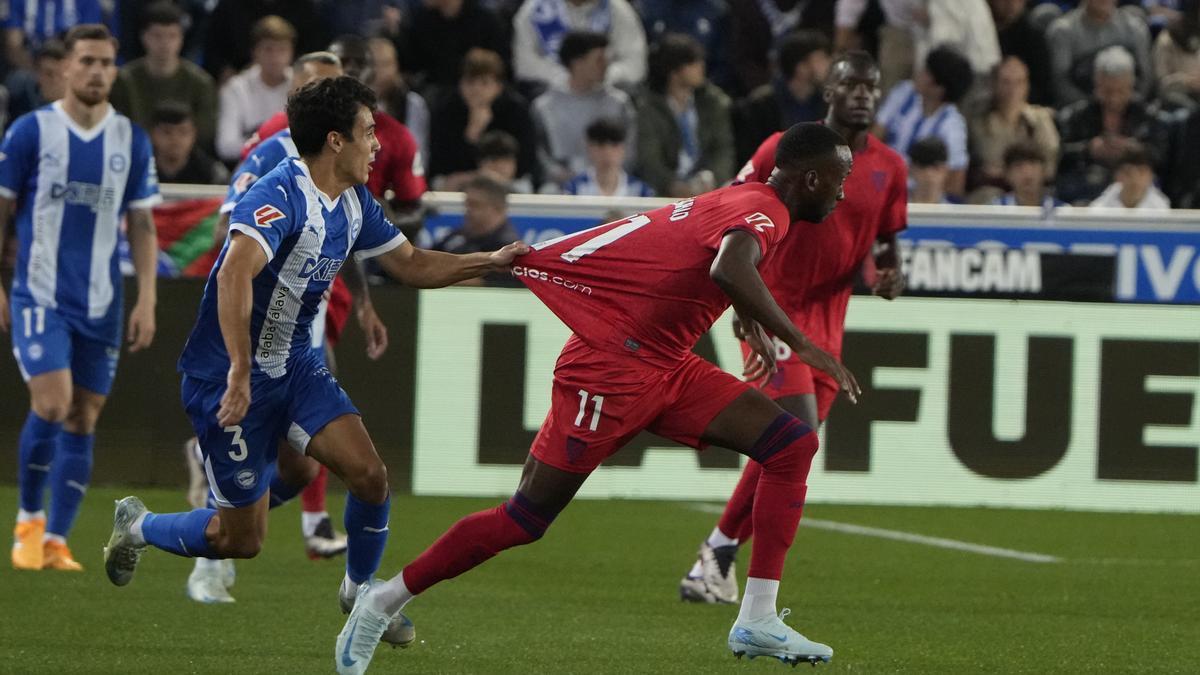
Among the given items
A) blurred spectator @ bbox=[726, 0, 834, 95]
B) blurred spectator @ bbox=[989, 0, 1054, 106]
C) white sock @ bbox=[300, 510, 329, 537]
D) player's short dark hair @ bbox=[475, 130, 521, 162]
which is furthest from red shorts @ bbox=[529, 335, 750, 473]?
blurred spectator @ bbox=[989, 0, 1054, 106]

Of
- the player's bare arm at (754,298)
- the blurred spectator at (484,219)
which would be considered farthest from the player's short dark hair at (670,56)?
the player's bare arm at (754,298)

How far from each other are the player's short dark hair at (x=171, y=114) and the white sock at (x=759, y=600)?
8.00m

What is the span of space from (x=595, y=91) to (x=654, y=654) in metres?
8.30

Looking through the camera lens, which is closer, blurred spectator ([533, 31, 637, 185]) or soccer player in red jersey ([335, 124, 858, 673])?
soccer player in red jersey ([335, 124, 858, 673])

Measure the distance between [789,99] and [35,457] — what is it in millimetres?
7790

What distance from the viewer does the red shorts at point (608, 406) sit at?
6.28 meters

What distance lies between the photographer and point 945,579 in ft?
29.6

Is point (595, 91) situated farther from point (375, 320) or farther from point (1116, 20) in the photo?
point (375, 320)

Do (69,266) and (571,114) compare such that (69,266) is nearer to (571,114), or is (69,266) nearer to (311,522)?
(311,522)

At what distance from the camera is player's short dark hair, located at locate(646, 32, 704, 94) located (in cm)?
1463

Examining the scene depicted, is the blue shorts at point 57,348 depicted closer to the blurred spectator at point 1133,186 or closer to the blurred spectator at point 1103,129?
the blurred spectator at point 1133,186

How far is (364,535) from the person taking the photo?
667cm

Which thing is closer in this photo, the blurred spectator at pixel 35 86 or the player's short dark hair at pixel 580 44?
the blurred spectator at pixel 35 86

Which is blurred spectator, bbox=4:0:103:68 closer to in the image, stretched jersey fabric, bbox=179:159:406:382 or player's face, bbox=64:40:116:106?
player's face, bbox=64:40:116:106
